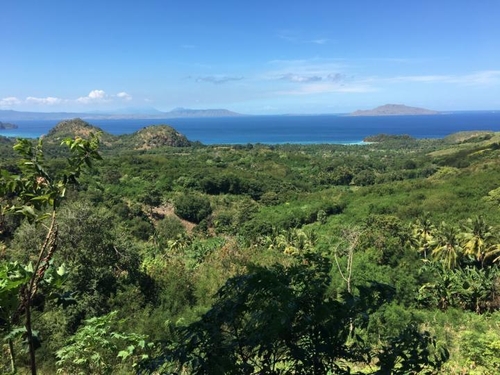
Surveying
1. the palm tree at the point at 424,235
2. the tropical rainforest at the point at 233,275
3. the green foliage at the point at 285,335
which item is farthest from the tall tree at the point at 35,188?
the palm tree at the point at 424,235

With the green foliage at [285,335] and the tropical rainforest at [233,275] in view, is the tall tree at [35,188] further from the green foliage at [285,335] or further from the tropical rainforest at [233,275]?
the green foliage at [285,335]

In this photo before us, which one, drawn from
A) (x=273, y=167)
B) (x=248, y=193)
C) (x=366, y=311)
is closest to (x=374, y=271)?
(x=366, y=311)

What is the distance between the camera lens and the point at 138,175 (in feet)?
248

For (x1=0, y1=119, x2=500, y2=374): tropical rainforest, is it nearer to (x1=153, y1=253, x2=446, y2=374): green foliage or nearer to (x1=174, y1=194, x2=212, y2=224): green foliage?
(x1=153, y1=253, x2=446, y2=374): green foliage

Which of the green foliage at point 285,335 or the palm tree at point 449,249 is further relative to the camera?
the palm tree at point 449,249

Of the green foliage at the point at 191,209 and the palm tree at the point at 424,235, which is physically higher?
the palm tree at the point at 424,235

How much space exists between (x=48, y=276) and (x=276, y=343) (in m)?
1.72

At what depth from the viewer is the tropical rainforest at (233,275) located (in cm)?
265

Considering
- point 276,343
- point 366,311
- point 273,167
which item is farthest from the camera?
point 273,167

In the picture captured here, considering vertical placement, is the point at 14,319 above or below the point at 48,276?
below

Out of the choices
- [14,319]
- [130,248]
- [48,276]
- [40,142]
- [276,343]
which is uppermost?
[40,142]

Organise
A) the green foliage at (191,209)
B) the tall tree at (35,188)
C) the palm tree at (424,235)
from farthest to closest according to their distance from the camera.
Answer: the green foliage at (191,209), the palm tree at (424,235), the tall tree at (35,188)

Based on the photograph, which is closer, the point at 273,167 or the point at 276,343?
the point at 276,343

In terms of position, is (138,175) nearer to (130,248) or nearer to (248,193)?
(248,193)
